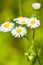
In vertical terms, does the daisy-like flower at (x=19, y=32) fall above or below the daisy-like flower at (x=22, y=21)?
below

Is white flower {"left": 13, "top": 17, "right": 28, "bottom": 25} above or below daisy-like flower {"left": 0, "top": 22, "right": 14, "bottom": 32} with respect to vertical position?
above

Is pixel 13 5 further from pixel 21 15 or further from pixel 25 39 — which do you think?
pixel 25 39

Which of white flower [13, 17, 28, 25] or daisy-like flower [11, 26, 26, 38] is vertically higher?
white flower [13, 17, 28, 25]

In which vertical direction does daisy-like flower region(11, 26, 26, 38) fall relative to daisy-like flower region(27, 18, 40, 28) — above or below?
below

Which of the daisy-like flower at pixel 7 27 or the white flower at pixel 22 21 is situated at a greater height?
the white flower at pixel 22 21
